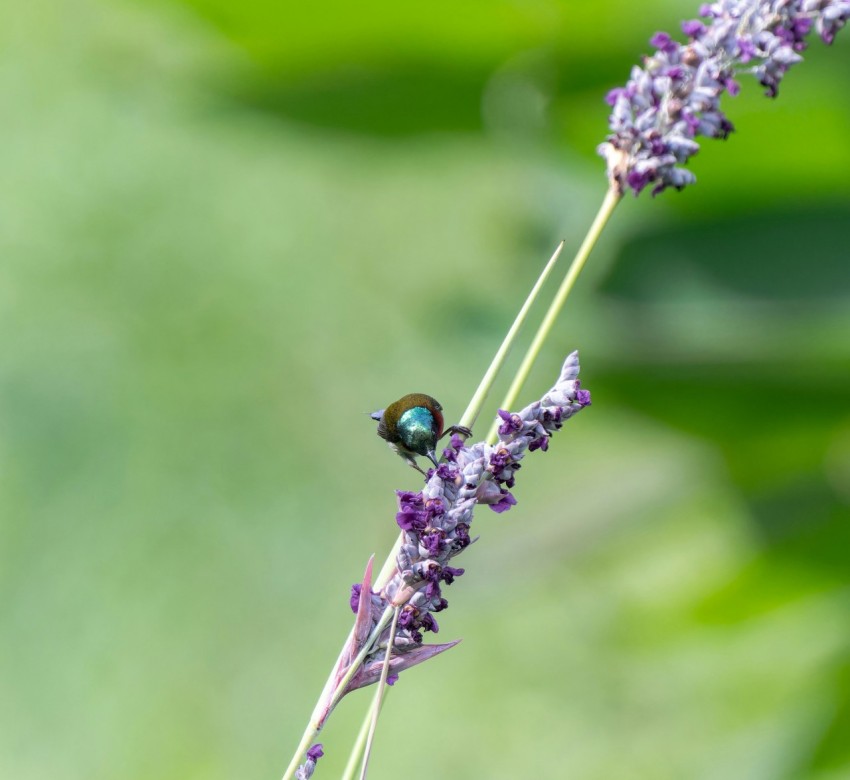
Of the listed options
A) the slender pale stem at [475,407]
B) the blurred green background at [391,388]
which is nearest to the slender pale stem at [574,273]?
the slender pale stem at [475,407]

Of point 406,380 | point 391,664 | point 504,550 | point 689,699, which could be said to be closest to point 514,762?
point 689,699

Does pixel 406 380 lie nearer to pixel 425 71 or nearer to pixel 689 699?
pixel 689 699

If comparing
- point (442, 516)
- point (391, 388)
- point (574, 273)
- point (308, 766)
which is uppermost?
point (391, 388)

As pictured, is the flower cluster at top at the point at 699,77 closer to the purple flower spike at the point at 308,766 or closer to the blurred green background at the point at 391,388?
the purple flower spike at the point at 308,766

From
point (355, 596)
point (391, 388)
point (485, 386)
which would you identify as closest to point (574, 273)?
point (485, 386)

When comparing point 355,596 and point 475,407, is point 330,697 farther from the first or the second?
point 475,407
